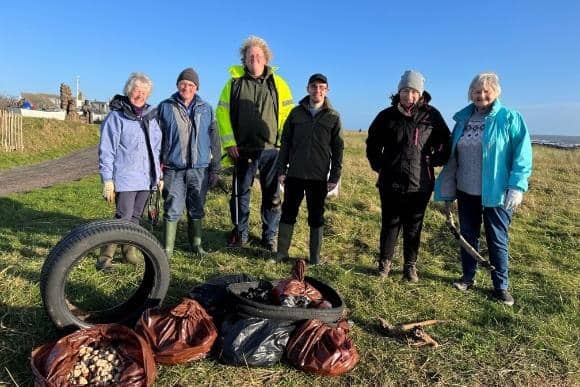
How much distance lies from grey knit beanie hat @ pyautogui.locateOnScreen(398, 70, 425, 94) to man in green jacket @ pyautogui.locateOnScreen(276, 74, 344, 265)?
836 mm

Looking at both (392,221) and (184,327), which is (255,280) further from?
(392,221)

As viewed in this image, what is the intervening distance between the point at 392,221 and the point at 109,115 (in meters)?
3.09

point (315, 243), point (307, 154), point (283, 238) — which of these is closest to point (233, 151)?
point (307, 154)

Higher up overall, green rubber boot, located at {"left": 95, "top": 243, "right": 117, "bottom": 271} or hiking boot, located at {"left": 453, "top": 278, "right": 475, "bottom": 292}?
green rubber boot, located at {"left": 95, "top": 243, "right": 117, "bottom": 271}

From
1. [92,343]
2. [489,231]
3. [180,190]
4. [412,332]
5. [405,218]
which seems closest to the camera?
[92,343]

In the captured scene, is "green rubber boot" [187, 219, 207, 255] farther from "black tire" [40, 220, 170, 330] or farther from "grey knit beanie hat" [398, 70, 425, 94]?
"grey knit beanie hat" [398, 70, 425, 94]

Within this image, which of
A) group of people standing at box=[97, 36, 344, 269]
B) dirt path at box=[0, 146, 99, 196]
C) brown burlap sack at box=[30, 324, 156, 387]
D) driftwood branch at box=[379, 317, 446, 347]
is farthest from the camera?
dirt path at box=[0, 146, 99, 196]

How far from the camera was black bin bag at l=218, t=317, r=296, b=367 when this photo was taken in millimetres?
3143

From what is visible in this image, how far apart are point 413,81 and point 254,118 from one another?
1.97 m

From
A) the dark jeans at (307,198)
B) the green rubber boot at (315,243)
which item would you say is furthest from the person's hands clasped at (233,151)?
the green rubber boot at (315,243)

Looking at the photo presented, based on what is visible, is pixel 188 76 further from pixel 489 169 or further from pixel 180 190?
pixel 489 169

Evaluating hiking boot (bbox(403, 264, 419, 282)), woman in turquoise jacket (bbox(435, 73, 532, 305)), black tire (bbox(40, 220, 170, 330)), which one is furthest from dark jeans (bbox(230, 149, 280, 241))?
black tire (bbox(40, 220, 170, 330))

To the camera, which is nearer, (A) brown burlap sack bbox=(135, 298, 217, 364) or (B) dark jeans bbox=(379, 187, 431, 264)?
(A) brown burlap sack bbox=(135, 298, 217, 364)

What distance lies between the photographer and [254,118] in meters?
5.52
